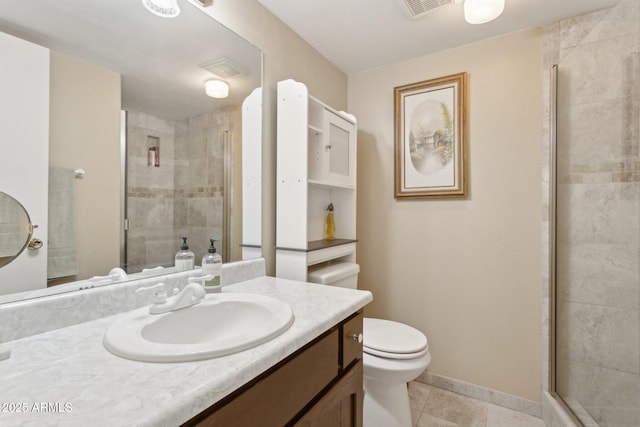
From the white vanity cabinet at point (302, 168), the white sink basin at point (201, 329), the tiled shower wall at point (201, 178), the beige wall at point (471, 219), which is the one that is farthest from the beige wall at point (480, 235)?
the white sink basin at point (201, 329)

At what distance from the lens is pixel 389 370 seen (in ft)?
4.44

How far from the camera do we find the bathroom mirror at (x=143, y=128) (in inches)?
33.2

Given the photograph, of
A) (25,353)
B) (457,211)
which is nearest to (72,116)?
(25,353)

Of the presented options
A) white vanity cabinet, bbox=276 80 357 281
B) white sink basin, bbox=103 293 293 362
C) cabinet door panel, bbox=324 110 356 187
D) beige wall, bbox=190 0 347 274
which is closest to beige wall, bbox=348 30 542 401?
cabinet door panel, bbox=324 110 356 187

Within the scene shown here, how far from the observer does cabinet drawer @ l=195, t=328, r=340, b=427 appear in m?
0.60

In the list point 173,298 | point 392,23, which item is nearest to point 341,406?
point 173,298

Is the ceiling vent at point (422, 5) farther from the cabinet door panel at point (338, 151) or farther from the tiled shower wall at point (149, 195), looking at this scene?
the tiled shower wall at point (149, 195)

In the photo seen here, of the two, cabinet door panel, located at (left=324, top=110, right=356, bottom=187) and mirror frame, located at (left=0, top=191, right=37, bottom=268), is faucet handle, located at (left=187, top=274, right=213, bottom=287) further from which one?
cabinet door panel, located at (left=324, top=110, right=356, bottom=187)

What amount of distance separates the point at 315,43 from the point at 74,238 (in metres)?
1.64

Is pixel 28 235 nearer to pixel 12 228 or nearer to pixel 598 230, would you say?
pixel 12 228

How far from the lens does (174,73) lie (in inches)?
45.6

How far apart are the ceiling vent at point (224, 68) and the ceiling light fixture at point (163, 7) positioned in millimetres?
194

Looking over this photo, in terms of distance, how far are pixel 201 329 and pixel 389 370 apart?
0.86 m

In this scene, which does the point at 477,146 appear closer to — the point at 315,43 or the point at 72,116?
the point at 315,43
